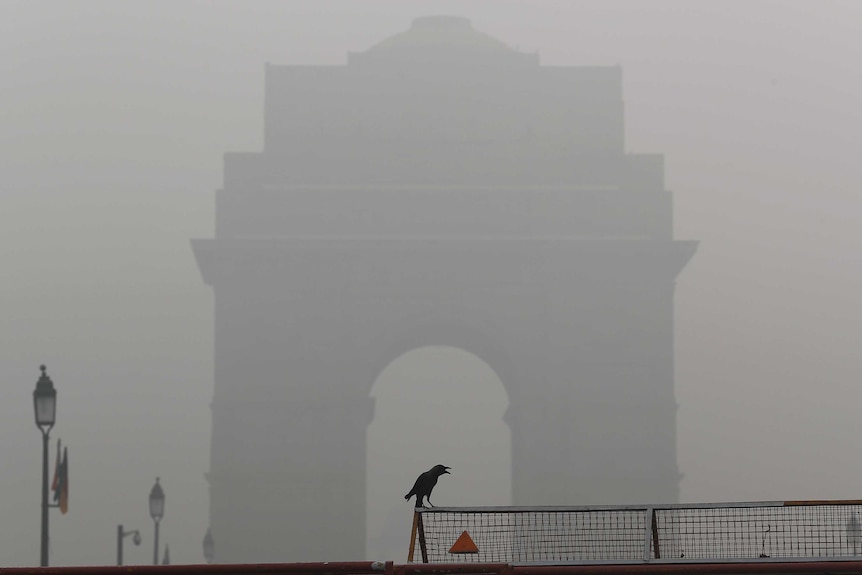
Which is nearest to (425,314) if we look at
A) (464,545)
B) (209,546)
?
(209,546)

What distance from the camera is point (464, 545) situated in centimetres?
627

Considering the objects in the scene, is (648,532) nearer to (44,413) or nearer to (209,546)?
(44,413)

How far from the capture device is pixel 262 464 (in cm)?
3931

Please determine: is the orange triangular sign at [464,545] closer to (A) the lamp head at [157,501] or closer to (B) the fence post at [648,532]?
(B) the fence post at [648,532]

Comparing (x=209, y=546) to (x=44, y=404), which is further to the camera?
(x=209, y=546)

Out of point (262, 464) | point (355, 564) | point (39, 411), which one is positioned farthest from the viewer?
point (262, 464)

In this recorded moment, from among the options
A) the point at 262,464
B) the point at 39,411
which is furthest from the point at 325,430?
the point at 39,411

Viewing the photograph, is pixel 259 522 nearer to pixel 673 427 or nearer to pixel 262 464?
pixel 262 464

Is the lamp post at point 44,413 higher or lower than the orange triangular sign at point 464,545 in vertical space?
higher

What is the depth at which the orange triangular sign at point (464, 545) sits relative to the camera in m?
6.20

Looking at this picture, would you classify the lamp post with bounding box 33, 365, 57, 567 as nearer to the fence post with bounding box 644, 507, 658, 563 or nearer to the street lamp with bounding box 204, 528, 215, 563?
the fence post with bounding box 644, 507, 658, 563

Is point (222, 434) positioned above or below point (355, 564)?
above

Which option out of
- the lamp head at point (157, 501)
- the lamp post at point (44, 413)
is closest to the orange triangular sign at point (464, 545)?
the lamp post at point (44, 413)

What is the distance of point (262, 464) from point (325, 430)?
2.07 m
